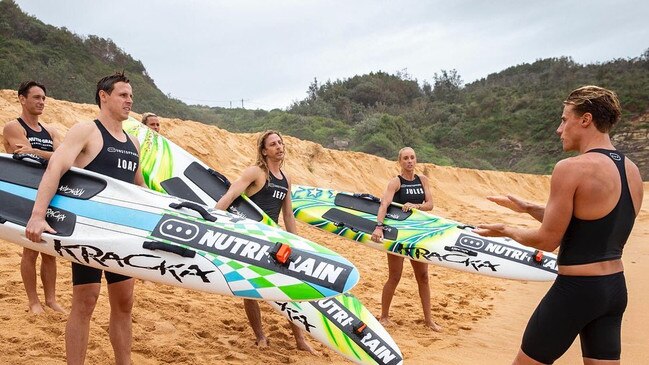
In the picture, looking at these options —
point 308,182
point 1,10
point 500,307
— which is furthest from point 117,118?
point 1,10

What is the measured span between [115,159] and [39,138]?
1664 millimetres

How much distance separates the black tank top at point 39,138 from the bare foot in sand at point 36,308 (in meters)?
1.26

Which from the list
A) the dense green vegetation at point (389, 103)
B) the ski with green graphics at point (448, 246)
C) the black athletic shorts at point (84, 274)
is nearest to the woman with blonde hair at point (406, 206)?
the ski with green graphics at point (448, 246)

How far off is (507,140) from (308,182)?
875 inches

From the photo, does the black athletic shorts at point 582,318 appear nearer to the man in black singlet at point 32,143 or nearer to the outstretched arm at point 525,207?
the outstretched arm at point 525,207

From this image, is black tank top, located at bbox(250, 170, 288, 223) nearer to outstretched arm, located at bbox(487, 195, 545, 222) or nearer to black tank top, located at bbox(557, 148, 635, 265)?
outstretched arm, located at bbox(487, 195, 545, 222)

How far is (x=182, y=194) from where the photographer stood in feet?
17.2

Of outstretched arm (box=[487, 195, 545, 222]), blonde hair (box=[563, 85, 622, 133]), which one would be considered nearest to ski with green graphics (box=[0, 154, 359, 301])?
outstretched arm (box=[487, 195, 545, 222])

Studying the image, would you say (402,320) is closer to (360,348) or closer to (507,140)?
(360,348)

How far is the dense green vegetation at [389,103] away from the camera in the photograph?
19.4 metres

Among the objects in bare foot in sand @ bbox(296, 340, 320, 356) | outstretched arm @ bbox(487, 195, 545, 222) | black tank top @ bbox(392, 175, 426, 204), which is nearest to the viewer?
outstretched arm @ bbox(487, 195, 545, 222)

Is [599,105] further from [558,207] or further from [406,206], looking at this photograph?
[406,206]

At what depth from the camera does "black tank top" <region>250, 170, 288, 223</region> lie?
4387 millimetres

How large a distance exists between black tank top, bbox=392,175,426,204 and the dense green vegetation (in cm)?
1316
